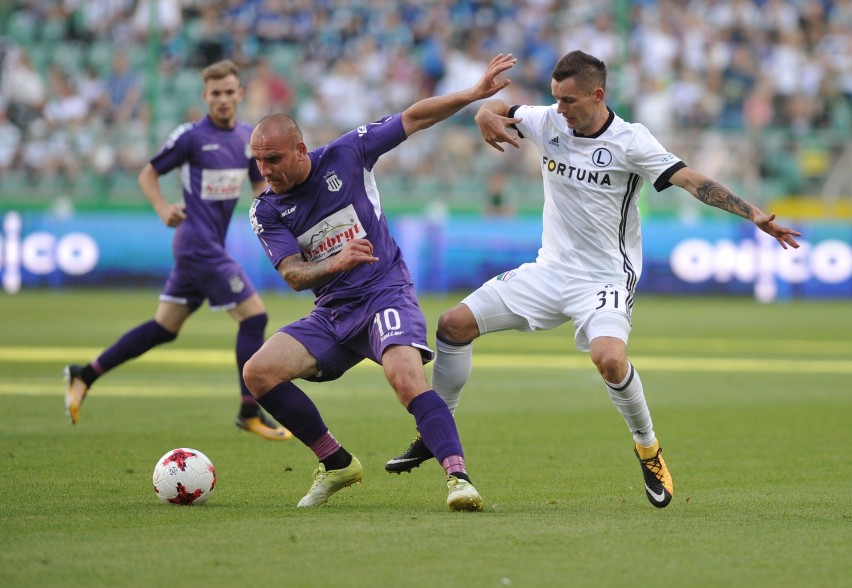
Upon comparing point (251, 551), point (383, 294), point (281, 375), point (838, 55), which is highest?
point (838, 55)

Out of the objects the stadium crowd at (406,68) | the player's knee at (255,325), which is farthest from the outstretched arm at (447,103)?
the stadium crowd at (406,68)

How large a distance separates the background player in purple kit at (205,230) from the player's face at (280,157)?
318cm

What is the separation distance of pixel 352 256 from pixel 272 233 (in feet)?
2.12

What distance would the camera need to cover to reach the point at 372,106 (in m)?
26.4

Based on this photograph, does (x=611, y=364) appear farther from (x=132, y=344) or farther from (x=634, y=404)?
(x=132, y=344)

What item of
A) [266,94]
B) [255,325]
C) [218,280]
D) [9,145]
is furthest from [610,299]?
[9,145]

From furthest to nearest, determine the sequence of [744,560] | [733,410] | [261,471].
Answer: [733,410]
[261,471]
[744,560]

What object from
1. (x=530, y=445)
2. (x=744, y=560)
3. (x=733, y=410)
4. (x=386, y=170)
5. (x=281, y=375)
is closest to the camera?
(x=744, y=560)

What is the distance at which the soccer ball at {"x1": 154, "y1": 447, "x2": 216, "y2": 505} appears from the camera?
6.41 meters

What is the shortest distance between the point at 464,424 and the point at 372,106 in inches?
672

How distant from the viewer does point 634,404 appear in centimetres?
669

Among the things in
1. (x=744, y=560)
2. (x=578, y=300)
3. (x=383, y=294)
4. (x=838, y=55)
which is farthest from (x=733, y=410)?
(x=838, y=55)

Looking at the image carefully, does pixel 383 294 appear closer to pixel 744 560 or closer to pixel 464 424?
pixel 744 560

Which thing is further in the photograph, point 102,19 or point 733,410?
point 102,19
